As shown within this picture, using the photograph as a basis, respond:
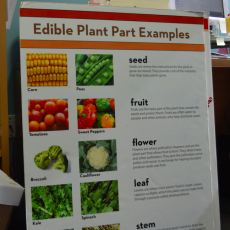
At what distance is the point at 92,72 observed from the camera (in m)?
1.03

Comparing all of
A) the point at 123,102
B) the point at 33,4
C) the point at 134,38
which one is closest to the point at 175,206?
the point at 123,102

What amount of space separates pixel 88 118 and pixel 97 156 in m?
0.17

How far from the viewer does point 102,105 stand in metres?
1.03

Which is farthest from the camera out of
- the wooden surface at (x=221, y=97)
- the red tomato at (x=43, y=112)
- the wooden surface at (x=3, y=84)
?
the wooden surface at (x=221, y=97)

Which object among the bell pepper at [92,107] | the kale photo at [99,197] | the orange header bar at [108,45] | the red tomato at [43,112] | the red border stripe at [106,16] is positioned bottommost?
the kale photo at [99,197]

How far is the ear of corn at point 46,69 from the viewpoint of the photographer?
98cm

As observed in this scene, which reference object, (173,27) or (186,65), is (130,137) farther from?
(173,27)

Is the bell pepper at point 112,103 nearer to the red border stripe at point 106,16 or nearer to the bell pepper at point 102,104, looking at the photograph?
the bell pepper at point 102,104

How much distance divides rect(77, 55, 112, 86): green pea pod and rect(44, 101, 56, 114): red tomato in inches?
5.5

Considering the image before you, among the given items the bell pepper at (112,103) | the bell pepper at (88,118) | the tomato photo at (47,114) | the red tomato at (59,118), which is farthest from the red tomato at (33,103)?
the bell pepper at (112,103)

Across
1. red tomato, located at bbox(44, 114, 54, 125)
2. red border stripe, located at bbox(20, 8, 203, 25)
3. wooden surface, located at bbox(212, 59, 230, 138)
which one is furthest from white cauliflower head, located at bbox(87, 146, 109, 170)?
wooden surface, located at bbox(212, 59, 230, 138)

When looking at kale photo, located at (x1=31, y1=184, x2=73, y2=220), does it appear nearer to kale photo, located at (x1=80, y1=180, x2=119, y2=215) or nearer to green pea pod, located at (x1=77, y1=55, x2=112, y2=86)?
kale photo, located at (x1=80, y1=180, x2=119, y2=215)

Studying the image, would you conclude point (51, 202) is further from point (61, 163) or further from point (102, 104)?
point (102, 104)

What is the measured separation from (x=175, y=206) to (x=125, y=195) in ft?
0.81
